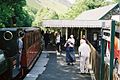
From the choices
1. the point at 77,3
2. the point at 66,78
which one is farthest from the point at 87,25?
the point at 77,3

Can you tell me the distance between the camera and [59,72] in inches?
784

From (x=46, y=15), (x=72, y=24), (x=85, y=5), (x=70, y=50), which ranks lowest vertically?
(x=70, y=50)

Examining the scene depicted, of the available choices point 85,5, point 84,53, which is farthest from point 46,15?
point 84,53

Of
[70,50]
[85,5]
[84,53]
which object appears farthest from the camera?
[85,5]

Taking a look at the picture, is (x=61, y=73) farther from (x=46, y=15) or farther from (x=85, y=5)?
(x=85, y=5)

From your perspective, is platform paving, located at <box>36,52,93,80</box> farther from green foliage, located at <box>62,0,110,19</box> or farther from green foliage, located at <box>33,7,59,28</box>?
green foliage, located at <box>62,0,110,19</box>

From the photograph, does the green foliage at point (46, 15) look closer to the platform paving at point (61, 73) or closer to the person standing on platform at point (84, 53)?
the platform paving at point (61, 73)

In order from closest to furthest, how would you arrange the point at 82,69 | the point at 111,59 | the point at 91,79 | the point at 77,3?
the point at 111,59
the point at 91,79
the point at 82,69
the point at 77,3

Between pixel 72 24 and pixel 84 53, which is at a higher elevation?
pixel 72 24

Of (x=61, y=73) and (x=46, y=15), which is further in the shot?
(x=46, y=15)

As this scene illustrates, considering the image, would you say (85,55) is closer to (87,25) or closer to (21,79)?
(21,79)

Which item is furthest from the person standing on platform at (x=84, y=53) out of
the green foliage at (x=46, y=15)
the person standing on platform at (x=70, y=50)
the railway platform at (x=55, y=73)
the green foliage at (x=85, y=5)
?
the green foliage at (x=85, y=5)

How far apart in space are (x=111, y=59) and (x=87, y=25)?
25.8m

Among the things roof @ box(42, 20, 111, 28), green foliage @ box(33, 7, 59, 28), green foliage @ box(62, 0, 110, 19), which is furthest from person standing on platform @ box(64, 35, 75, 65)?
green foliage @ box(62, 0, 110, 19)
